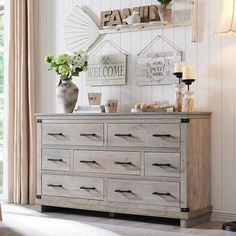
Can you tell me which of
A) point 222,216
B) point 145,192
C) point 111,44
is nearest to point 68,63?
point 111,44

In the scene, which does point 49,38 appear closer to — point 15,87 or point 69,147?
point 15,87

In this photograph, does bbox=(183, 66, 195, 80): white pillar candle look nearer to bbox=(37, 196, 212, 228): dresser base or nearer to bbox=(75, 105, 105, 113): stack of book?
bbox=(75, 105, 105, 113): stack of book

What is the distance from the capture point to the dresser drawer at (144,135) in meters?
4.30

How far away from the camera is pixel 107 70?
16.9ft

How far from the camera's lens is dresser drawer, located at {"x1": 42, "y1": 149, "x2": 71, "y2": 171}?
191 inches

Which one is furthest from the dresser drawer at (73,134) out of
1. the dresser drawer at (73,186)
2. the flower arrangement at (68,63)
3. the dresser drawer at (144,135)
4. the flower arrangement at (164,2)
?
the flower arrangement at (164,2)

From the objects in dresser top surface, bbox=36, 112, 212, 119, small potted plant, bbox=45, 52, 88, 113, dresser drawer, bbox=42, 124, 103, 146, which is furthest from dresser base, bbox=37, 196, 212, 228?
small potted plant, bbox=45, 52, 88, 113

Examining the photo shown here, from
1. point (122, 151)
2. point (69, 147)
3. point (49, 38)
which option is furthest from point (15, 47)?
point (122, 151)

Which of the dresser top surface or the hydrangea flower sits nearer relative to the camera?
the dresser top surface

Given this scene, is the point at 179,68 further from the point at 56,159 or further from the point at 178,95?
the point at 56,159

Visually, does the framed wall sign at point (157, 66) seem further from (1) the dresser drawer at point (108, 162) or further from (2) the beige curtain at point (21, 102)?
(2) the beige curtain at point (21, 102)

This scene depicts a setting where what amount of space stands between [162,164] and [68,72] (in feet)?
4.24

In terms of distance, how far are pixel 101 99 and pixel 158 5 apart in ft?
3.20

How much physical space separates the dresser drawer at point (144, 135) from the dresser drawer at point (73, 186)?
0.37 m
